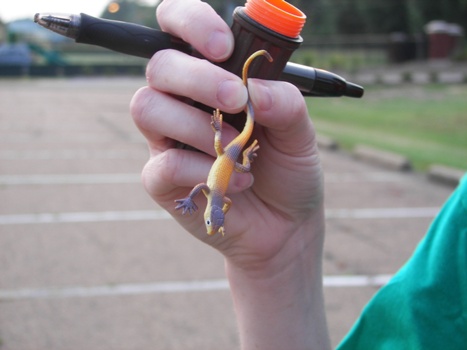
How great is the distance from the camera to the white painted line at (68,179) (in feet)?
30.2

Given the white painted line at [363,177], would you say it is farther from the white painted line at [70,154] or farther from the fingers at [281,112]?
the fingers at [281,112]

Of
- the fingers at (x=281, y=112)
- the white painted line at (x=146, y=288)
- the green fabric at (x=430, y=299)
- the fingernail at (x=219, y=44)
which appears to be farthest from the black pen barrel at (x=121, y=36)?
the white painted line at (x=146, y=288)

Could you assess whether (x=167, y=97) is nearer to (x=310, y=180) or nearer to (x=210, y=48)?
(x=210, y=48)

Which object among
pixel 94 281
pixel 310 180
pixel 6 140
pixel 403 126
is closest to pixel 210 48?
pixel 310 180

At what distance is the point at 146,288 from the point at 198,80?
13.8 ft

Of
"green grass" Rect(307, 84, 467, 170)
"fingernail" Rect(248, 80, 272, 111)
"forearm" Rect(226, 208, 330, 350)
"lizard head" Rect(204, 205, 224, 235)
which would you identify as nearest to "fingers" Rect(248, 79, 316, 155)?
"fingernail" Rect(248, 80, 272, 111)

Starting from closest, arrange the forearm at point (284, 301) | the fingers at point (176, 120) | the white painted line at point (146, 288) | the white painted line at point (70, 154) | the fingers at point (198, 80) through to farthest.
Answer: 1. the fingers at point (198, 80)
2. the fingers at point (176, 120)
3. the forearm at point (284, 301)
4. the white painted line at point (146, 288)
5. the white painted line at point (70, 154)

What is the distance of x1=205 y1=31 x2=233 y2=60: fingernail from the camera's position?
1229 mm

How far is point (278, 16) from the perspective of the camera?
1122 millimetres

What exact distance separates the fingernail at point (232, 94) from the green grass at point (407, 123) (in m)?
9.24

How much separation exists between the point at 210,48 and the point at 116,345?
11.3 ft

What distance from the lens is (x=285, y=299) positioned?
1705mm

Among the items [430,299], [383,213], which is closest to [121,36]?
[430,299]

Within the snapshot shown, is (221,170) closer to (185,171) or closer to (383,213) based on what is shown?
(185,171)
